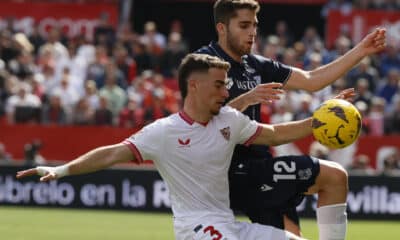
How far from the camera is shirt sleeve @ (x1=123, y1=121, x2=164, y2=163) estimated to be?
324 inches

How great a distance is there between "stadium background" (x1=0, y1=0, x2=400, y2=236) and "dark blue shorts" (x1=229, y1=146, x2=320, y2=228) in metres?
9.32

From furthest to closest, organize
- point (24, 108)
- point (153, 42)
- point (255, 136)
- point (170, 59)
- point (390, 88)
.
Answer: point (153, 42)
point (170, 59)
point (390, 88)
point (24, 108)
point (255, 136)

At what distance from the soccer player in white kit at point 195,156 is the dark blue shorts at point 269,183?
0.50 meters

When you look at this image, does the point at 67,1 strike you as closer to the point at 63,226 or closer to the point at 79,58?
the point at 79,58

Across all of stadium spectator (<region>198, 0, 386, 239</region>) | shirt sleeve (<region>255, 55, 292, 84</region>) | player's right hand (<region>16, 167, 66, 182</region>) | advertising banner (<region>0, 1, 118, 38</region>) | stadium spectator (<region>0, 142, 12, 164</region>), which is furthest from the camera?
advertising banner (<region>0, 1, 118, 38</region>)

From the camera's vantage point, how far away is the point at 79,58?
23.1 m

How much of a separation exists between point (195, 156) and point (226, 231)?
0.58m

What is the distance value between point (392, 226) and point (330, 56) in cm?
639

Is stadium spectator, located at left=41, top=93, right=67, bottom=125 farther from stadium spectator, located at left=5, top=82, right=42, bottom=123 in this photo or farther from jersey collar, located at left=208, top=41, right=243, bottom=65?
jersey collar, located at left=208, top=41, right=243, bottom=65

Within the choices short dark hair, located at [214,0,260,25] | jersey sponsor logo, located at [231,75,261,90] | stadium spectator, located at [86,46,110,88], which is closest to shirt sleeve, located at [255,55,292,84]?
jersey sponsor logo, located at [231,75,261,90]

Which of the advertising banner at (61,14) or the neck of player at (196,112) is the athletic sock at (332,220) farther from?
the advertising banner at (61,14)

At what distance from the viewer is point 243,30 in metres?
9.11

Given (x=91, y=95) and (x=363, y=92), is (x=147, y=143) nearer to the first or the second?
(x=91, y=95)

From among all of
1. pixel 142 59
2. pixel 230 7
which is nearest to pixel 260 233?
pixel 230 7
